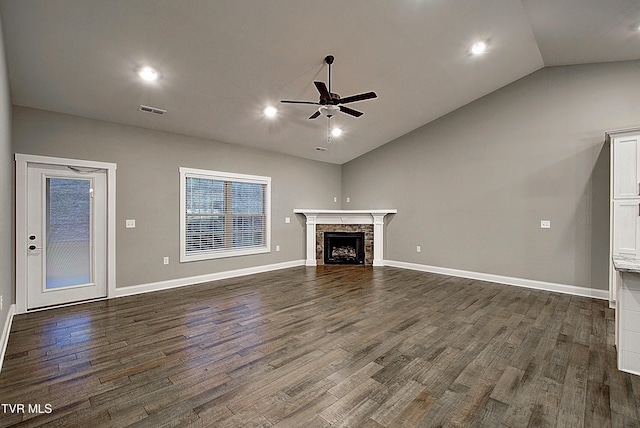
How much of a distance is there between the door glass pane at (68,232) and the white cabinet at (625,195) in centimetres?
746

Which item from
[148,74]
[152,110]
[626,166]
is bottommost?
[626,166]

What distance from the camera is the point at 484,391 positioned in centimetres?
221

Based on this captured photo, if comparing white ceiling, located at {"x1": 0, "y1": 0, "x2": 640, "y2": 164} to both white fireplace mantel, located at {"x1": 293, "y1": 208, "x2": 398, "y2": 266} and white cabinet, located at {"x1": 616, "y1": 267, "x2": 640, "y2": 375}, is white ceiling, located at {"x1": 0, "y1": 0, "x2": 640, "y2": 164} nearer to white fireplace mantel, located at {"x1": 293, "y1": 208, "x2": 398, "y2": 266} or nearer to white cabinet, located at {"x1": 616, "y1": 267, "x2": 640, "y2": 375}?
white fireplace mantel, located at {"x1": 293, "y1": 208, "x2": 398, "y2": 266}

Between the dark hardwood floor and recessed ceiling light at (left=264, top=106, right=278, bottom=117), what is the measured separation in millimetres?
3133

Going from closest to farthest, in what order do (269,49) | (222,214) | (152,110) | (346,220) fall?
1. (269,49)
2. (152,110)
3. (222,214)
4. (346,220)

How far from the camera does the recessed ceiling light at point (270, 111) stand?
5009 millimetres

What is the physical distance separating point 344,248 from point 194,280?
3709 millimetres

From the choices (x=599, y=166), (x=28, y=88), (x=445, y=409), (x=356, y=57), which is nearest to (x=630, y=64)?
(x=599, y=166)

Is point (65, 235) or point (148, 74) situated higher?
point (148, 74)

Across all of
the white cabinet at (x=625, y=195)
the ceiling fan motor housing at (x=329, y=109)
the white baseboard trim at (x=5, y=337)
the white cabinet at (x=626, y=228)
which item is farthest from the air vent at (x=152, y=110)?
the white cabinet at (x=626, y=228)

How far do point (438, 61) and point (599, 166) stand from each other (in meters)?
3.04

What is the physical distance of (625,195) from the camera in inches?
157

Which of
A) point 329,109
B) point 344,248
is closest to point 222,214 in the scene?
point 344,248
